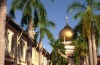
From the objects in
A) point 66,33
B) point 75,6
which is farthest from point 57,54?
point 66,33

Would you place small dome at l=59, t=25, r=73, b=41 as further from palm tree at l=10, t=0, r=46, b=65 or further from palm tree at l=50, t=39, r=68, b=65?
palm tree at l=10, t=0, r=46, b=65

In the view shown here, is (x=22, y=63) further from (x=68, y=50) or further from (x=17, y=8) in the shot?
(x=68, y=50)

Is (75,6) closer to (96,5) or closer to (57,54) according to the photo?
(96,5)

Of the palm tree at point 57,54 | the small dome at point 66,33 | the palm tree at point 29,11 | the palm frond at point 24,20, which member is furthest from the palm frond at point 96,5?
the small dome at point 66,33

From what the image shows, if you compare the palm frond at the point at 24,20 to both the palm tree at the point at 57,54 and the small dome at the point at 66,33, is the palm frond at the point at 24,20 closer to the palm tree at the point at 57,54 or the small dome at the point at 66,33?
the palm tree at the point at 57,54

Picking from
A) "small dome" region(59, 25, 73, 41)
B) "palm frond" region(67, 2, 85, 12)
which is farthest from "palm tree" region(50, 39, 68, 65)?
"small dome" region(59, 25, 73, 41)

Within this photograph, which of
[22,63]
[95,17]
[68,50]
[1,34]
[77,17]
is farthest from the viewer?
[68,50]

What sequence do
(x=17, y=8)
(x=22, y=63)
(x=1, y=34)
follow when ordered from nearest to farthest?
(x=1, y=34) → (x=17, y=8) → (x=22, y=63)

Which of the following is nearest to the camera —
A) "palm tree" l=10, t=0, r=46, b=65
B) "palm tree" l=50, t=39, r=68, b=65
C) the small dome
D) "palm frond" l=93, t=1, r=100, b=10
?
"palm tree" l=10, t=0, r=46, b=65

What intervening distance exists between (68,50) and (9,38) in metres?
71.0

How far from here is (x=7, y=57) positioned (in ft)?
93.9

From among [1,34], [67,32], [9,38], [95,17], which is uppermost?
[67,32]

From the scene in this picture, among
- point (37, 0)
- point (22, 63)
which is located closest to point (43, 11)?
point (37, 0)

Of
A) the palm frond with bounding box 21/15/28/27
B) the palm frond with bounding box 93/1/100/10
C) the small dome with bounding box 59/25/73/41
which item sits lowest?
the palm frond with bounding box 21/15/28/27
